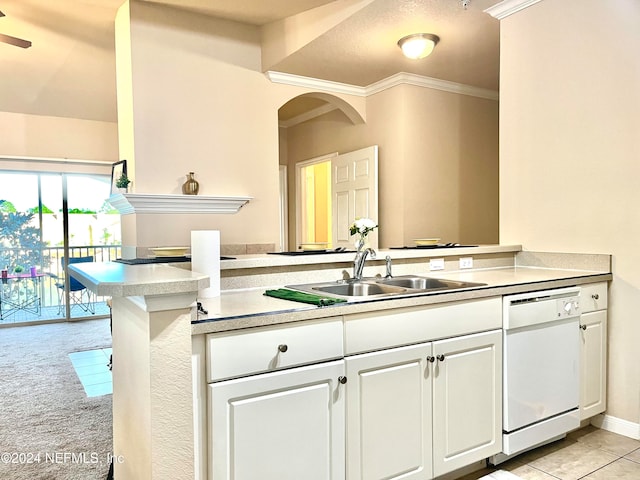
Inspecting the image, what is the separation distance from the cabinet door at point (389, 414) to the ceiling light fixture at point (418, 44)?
99.9 inches

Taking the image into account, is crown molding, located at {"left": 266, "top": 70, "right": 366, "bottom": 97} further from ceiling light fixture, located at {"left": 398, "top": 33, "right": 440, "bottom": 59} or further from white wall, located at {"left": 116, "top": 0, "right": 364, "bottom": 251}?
ceiling light fixture, located at {"left": 398, "top": 33, "right": 440, "bottom": 59}

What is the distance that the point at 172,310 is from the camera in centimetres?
137

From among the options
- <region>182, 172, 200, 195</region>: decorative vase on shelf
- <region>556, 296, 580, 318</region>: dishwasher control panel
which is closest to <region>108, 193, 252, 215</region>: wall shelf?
<region>182, 172, 200, 195</region>: decorative vase on shelf

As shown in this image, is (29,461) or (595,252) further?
(595,252)

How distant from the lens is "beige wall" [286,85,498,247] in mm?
4688

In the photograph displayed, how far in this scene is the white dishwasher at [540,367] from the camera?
7.54ft

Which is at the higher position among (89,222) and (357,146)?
(357,146)

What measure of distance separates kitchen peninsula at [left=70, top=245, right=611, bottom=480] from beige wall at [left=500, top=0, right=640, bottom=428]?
0.43 m

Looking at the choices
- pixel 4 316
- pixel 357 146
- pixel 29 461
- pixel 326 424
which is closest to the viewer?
pixel 326 424

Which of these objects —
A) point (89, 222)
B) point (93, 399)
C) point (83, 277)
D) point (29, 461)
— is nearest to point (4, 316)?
point (89, 222)

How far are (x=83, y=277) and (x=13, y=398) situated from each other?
2594 millimetres

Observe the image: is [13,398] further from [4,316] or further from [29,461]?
[4,316]

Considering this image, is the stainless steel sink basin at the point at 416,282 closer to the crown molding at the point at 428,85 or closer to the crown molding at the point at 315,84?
the crown molding at the point at 315,84

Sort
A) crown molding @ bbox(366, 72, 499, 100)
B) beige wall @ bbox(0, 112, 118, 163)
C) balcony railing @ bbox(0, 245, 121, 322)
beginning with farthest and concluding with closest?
balcony railing @ bbox(0, 245, 121, 322), beige wall @ bbox(0, 112, 118, 163), crown molding @ bbox(366, 72, 499, 100)
